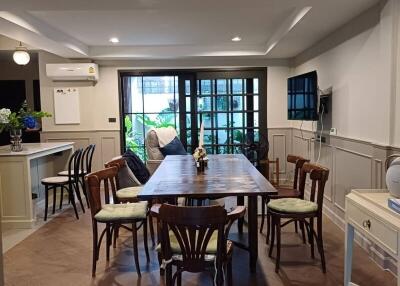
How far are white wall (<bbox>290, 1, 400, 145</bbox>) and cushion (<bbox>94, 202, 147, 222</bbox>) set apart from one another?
2.18 meters

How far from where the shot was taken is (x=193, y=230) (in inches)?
83.5

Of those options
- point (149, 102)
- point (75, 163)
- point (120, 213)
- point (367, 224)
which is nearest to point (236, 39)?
point (149, 102)

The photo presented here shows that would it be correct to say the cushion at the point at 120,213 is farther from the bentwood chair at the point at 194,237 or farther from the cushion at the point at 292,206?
the cushion at the point at 292,206

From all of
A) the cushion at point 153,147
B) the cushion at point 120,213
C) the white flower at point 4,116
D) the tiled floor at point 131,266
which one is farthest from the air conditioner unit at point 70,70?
the cushion at point 120,213

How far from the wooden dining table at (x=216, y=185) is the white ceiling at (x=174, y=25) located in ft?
4.97

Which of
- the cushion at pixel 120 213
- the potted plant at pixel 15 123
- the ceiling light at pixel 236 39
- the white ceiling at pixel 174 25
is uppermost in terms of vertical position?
the ceiling light at pixel 236 39

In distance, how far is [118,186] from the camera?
4109 millimetres

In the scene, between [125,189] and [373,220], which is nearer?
[373,220]

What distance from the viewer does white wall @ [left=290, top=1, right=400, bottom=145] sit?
3150 millimetres

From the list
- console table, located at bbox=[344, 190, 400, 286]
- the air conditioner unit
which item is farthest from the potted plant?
console table, located at bbox=[344, 190, 400, 286]

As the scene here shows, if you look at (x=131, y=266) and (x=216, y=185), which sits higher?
(x=216, y=185)

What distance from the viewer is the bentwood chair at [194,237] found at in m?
2.05

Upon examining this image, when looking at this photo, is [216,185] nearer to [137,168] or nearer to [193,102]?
[137,168]

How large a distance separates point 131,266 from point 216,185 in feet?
3.79
